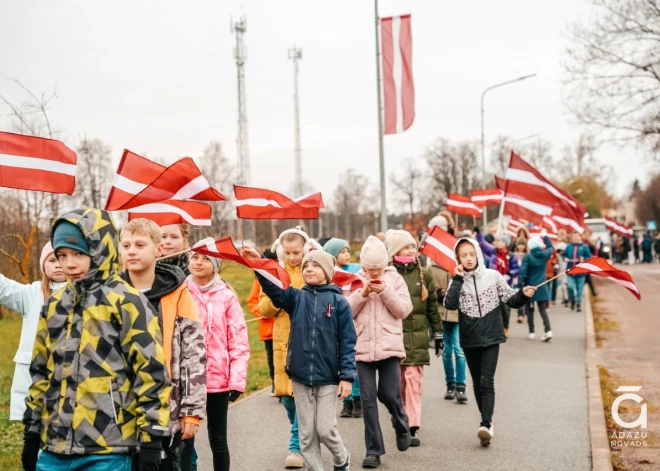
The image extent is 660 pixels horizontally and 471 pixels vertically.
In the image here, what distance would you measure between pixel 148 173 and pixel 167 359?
2.11 meters

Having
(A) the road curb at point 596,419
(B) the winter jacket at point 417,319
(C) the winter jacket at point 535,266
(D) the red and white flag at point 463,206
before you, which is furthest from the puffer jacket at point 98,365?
(D) the red and white flag at point 463,206

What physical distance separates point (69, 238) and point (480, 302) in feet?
15.6

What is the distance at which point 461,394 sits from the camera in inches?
382

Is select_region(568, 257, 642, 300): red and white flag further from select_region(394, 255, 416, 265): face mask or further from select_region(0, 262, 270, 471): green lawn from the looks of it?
select_region(0, 262, 270, 471): green lawn

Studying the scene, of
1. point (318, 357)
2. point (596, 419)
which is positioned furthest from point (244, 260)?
point (596, 419)

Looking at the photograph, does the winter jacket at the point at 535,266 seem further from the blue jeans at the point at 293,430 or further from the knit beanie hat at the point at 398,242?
the blue jeans at the point at 293,430

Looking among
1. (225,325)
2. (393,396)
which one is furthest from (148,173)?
(393,396)

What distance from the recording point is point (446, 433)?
8.15m

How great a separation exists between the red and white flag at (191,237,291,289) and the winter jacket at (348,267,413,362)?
115 cm

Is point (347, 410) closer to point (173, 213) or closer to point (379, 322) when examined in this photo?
point (379, 322)

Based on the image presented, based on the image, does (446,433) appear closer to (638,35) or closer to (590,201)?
(638,35)

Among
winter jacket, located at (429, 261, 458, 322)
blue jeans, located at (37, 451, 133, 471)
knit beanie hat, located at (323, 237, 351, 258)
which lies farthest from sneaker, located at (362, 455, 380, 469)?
winter jacket, located at (429, 261, 458, 322)

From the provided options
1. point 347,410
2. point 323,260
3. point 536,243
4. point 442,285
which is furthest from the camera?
point 536,243

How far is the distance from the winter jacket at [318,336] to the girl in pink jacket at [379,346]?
0.77 meters
